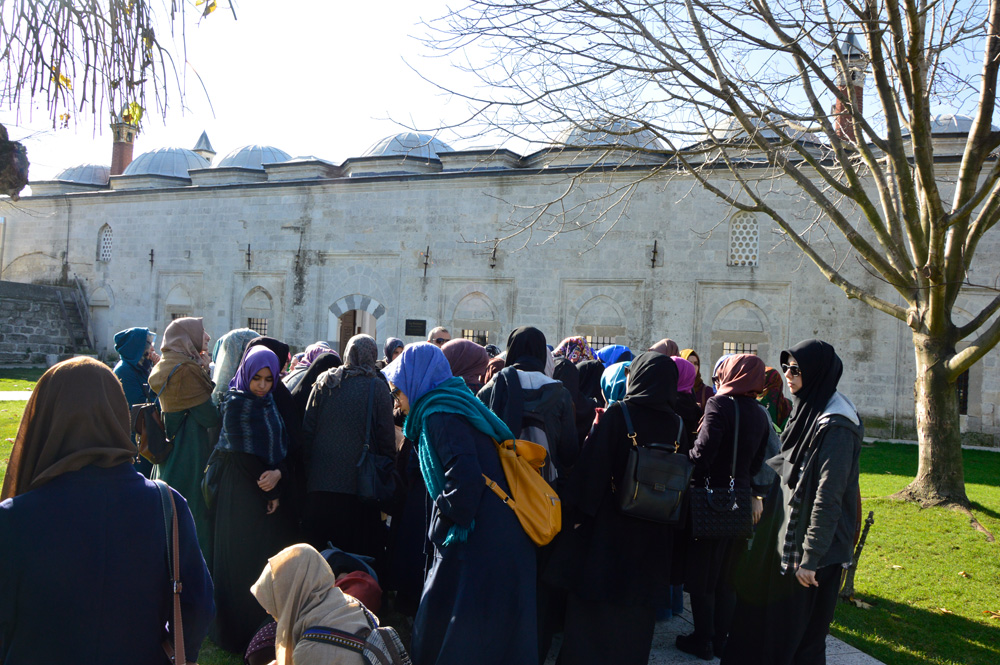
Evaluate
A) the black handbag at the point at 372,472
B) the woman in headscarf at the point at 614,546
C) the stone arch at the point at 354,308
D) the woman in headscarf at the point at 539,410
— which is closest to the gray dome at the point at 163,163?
the stone arch at the point at 354,308

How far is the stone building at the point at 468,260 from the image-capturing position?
571 inches

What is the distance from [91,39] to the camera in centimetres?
317

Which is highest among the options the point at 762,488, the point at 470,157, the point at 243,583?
the point at 470,157

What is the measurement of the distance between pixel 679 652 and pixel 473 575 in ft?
6.00

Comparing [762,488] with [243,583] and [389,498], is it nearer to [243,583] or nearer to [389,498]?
[389,498]

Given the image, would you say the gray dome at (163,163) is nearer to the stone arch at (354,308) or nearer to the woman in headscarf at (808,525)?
the stone arch at (354,308)

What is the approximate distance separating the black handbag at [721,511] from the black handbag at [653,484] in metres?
→ 0.39

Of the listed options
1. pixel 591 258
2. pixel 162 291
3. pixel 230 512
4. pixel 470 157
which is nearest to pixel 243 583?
pixel 230 512

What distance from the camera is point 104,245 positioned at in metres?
22.5

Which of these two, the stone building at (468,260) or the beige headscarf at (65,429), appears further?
the stone building at (468,260)

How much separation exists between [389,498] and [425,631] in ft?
3.96

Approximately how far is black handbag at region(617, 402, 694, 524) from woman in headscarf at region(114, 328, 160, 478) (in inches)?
137

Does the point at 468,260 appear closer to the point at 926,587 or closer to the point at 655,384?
the point at 926,587

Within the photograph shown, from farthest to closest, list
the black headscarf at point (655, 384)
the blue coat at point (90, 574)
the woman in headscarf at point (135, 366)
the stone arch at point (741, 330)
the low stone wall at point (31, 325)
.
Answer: the low stone wall at point (31, 325) → the stone arch at point (741, 330) → the woman in headscarf at point (135, 366) → the black headscarf at point (655, 384) → the blue coat at point (90, 574)
